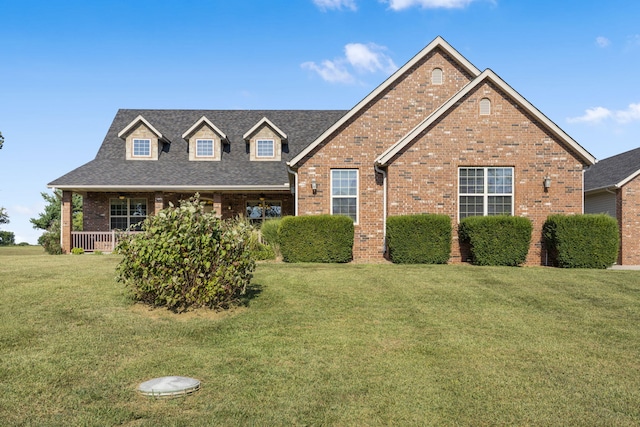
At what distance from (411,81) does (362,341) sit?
13136 millimetres

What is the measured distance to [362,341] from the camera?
262 inches

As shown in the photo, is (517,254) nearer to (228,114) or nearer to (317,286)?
(317,286)

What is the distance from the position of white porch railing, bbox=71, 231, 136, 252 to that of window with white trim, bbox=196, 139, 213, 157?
5727 mm

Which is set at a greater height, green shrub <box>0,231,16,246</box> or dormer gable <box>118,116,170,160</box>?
dormer gable <box>118,116,170,160</box>

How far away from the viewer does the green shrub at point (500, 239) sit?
568 inches

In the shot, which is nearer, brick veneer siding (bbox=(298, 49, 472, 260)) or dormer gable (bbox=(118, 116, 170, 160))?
brick veneer siding (bbox=(298, 49, 472, 260))

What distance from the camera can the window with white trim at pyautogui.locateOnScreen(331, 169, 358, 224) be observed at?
16.8 meters

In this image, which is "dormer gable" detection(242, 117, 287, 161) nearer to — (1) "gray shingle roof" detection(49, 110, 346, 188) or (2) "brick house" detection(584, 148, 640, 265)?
(1) "gray shingle roof" detection(49, 110, 346, 188)

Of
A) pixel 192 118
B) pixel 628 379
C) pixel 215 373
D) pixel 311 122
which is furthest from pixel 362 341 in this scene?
pixel 192 118

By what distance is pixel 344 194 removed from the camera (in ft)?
55.2

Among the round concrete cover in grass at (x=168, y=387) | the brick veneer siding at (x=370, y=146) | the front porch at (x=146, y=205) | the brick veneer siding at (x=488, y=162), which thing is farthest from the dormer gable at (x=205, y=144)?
the round concrete cover in grass at (x=168, y=387)

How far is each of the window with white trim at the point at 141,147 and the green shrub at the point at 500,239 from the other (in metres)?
16.4

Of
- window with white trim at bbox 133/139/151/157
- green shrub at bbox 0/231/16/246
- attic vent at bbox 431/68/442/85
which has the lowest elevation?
green shrub at bbox 0/231/16/246

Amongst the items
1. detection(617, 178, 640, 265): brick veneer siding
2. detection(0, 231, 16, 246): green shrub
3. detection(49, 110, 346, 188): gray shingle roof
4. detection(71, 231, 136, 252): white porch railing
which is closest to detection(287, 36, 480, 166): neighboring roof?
detection(49, 110, 346, 188): gray shingle roof
